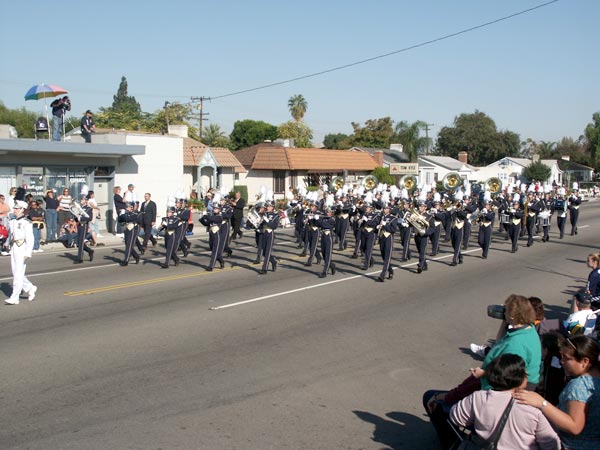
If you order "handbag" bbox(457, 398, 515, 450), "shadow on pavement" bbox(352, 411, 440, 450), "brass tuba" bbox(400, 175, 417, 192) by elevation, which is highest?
"brass tuba" bbox(400, 175, 417, 192)

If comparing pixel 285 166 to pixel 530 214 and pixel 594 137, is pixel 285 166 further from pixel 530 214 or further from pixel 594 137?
pixel 594 137

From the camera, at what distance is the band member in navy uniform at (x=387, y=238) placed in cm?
1495

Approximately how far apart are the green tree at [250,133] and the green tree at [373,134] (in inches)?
399

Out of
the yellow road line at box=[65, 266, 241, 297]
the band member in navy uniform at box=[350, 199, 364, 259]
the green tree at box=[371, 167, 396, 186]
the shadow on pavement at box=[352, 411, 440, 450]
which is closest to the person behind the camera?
the shadow on pavement at box=[352, 411, 440, 450]

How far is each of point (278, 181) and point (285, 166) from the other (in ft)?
6.75

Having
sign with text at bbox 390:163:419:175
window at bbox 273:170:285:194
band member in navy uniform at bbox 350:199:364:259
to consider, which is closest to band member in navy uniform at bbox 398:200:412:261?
band member in navy uniform at bbox 350:199:364:259

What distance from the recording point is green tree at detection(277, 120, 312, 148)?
7506cm

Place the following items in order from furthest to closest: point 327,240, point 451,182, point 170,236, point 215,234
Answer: point 451,182 < point 170,236 < point 215,234 < point 327,240

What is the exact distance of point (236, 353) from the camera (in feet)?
28.8

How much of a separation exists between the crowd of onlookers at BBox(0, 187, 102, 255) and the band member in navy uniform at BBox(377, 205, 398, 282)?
894 cm

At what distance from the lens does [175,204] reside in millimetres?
16938

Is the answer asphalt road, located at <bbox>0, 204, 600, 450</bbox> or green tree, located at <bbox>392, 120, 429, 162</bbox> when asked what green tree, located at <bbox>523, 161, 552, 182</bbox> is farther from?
asphalt road, located at <bbox>0, 204, 600, 450</bbox>

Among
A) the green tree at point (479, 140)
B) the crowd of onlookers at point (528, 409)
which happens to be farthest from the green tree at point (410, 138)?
the crowd of onlookers at point (528, 409)

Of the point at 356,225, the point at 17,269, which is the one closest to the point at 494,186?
the point at 356,225
